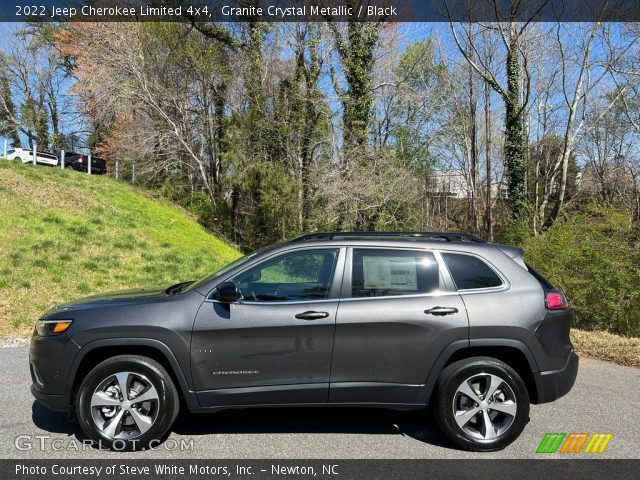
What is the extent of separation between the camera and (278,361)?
3.82 metres

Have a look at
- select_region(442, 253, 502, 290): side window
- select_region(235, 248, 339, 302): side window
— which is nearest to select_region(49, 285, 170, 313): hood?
select_region(235, 248, 339, 302): side window

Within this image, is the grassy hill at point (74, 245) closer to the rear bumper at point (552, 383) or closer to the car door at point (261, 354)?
the car door at point (261, 354)

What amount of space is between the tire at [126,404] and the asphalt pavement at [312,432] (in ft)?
0.40

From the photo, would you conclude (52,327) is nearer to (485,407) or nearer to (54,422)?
(54,422)

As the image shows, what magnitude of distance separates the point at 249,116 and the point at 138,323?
74.1ft

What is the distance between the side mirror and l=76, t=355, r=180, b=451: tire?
0.74 m

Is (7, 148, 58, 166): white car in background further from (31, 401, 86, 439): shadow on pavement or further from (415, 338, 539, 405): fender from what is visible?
(415, 338, 539, 405): fender

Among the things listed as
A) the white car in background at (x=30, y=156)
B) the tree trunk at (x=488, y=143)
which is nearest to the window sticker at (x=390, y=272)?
the white car in background at (x=30, y=156)

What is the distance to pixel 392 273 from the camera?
4133 millimetres

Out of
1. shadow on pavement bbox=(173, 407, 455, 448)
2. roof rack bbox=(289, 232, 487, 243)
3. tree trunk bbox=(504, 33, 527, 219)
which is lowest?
shadow on pavement bbox=(173, 407, 455, 448)

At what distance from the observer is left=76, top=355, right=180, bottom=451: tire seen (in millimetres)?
3787

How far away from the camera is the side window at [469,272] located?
406 centimetres

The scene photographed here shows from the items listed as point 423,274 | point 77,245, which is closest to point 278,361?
point 423,274

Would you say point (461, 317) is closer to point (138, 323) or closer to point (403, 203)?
point (138, 323)
